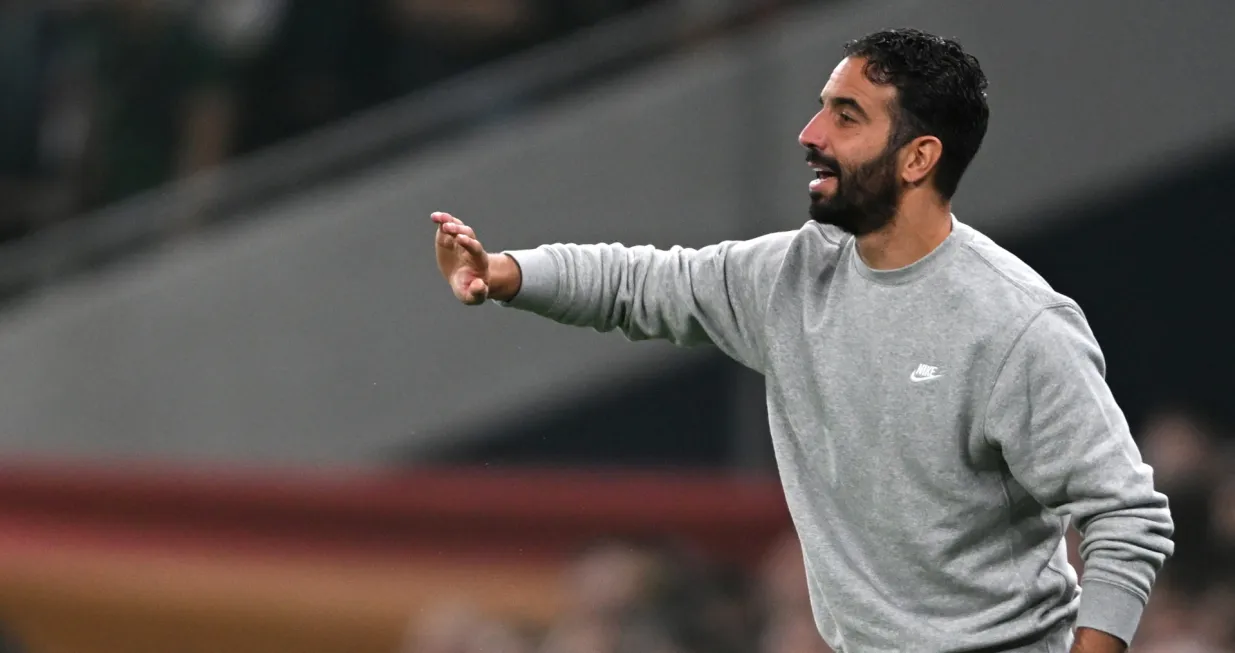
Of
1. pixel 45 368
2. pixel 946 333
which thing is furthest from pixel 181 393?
pixel 946 333

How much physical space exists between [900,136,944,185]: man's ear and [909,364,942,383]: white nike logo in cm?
25

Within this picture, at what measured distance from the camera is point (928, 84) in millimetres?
2266

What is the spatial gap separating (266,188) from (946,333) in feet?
12.3

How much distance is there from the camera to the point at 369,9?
5.48m

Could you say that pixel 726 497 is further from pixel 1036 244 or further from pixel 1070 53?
pixel 1070 53

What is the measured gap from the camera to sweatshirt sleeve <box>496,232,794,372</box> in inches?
94.4

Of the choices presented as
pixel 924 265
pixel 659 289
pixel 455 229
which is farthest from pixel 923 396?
pixel 455 229

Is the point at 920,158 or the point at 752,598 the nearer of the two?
the point at 920,158

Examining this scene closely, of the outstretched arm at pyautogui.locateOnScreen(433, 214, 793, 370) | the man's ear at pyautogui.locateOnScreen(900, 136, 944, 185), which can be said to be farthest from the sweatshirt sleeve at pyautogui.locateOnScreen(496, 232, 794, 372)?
the man's ear at pyautogui.locateOnScreen(900, 136, 944, 185)

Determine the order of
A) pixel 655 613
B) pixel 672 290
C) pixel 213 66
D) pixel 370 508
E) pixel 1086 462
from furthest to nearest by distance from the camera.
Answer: pixel 213 66 → pixel 370 508 → pixel 655 613 → pixel 672 290 → pixel 1086 462

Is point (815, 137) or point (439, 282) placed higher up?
point (439, 282)

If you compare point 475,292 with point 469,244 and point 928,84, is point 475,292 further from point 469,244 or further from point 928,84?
point 928,84

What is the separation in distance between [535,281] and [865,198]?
45 centimetres

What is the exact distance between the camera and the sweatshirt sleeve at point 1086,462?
2.09m
